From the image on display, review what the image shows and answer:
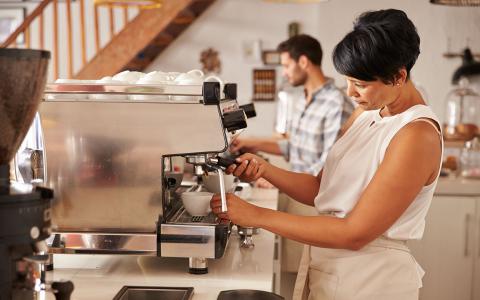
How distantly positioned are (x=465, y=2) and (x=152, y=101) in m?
4.05

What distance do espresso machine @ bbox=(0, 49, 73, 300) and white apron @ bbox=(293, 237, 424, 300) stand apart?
970mm

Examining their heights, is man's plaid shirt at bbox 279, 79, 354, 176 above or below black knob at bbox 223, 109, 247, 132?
below

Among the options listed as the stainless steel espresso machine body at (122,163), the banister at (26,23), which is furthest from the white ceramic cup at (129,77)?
the banister at (26,23)

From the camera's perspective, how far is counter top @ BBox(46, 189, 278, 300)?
1932 millimetres

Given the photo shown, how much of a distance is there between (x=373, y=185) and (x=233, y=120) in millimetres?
439

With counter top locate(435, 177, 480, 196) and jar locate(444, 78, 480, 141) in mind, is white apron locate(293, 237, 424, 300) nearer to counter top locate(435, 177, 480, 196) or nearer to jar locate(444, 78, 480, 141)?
counter top locate(435, 177, 480, 196)

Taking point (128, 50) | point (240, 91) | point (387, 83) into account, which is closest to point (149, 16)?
point (128, 50)

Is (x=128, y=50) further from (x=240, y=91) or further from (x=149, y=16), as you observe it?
(x=240, y=91)

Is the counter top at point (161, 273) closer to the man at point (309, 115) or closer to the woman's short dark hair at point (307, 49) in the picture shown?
the man at point (309, 115)

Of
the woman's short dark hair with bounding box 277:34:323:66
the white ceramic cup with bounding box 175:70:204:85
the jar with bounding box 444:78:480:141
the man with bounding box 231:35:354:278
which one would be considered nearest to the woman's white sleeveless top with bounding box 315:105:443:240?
the white ceramic cup with bounding box 175:70:204:85

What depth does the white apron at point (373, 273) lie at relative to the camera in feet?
6.47

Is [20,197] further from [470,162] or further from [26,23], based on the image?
[26,23]

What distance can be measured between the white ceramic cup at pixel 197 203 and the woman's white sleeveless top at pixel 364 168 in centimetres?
35

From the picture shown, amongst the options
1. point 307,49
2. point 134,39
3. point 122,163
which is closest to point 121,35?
point 134,39
